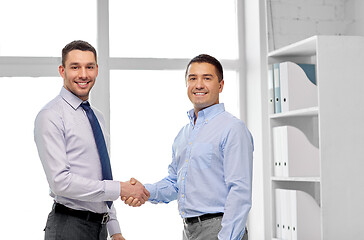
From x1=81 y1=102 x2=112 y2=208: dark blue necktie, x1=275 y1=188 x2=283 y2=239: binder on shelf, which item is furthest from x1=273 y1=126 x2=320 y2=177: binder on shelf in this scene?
x1=81 y1=102 x2=112 y2=208: dark blue necktie

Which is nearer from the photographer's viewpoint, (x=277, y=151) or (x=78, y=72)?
(x=78, y=72)

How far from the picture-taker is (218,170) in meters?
2.45

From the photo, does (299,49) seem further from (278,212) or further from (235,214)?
(235,214)

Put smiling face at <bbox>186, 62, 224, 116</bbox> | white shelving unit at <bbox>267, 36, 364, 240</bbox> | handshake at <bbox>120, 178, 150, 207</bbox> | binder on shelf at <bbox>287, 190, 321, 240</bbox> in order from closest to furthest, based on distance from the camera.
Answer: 1. smiling face at <bbox>186, 62, 224, 116</bbox>
2. handshake at <bbox>120, 178, 150, 207</bbox>
3. white shelving unit at <bbox>267, 36, 364, 240</bbox>
4. binder on shelf at <bbox>287, 190, 321, 240</bbox>

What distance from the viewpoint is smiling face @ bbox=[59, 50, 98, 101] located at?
2494mm

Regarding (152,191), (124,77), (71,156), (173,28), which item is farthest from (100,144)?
(173,28)

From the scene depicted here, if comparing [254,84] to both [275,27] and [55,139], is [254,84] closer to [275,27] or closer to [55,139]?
[275,27]

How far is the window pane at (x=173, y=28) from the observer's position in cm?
391

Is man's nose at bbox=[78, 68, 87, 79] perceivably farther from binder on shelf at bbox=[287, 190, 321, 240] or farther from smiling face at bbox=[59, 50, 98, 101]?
binder on shelf at bbox=[287, 190, 321, 240]

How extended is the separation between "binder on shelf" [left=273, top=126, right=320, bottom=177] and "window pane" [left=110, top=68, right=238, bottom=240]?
2.74 ft

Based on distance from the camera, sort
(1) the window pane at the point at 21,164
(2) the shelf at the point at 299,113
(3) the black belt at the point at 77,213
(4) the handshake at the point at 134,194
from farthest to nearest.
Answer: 1. (1) the window pane at the point at 21,164
2. (2) the shelf at the point at 299,113
3. (4) the handshake at the point at 134,194
4. (3) the black belt at the point at 77,213

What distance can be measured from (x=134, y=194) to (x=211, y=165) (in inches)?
18.0

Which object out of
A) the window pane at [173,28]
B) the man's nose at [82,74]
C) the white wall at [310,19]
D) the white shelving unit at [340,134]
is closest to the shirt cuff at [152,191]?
the man's nose at [82,74]

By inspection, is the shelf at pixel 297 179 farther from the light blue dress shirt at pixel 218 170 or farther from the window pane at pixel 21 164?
the window pane at pixel 21 164
